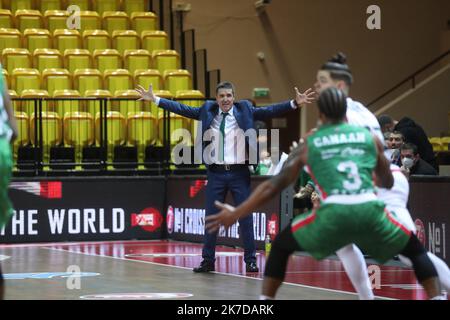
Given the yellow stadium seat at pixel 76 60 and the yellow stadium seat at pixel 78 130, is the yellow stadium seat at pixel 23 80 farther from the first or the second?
the yellow stadium seat at pixel 78 130

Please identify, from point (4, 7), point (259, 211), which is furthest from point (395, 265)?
point (4, 7)

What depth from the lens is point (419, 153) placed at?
49.2ft

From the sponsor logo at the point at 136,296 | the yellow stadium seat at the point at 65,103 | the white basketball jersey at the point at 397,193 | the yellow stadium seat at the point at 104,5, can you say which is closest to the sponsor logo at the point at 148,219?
the yellow stadium seat at the point at 65,103

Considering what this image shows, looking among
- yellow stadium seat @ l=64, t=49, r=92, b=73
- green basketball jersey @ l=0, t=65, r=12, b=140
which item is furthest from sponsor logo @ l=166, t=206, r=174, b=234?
green basketball jersey @ l=0, t=65, r=12, b=140

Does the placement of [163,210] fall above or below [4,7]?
below

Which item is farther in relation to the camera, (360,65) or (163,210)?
(360,65)

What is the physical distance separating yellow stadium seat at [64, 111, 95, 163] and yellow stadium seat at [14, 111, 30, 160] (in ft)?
2.21

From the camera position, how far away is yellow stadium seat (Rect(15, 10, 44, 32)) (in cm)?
2142

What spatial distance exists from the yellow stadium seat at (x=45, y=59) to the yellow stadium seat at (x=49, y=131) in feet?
6.95

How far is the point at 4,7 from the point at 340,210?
16.8m

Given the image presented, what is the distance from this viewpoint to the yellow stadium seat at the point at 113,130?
1861 cm

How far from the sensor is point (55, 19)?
21.6 metres

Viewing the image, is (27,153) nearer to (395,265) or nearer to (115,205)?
(115,205)

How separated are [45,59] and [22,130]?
2.60 metres
